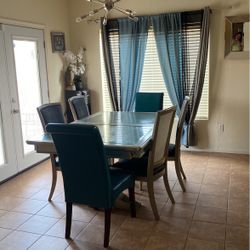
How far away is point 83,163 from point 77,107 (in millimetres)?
1651

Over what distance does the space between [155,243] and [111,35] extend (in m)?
3.44

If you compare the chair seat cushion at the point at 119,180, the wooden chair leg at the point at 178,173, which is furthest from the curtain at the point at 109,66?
the chair seat cushion at the point at 119,180

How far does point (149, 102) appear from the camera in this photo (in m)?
4.29

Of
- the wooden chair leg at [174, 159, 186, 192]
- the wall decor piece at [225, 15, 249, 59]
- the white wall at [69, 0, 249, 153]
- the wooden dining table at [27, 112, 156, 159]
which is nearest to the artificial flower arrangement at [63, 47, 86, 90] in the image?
the white wall at [69, 0, 249, 153]

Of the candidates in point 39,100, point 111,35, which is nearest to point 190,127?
point 111,35

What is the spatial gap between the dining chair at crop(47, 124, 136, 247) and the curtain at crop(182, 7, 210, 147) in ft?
7.80

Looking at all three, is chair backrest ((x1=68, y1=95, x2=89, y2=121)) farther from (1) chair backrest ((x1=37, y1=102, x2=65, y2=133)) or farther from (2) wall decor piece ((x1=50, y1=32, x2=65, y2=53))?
(2) wall decor piece ((x1=50, y1=32, x2=65, y2=53))


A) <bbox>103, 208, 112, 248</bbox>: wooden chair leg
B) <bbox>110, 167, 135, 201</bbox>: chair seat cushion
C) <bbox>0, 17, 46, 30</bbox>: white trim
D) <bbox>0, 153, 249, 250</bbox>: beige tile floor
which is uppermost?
<bbox>0, 17, 46, 30</bbox>: white trim

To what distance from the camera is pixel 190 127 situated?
4656 millimetres

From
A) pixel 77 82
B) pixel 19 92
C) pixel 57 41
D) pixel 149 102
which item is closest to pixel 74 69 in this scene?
pixel 77 82

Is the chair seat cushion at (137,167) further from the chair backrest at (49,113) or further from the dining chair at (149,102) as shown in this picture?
the dining chair at (149,102)

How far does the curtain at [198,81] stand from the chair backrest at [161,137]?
5.83 feet

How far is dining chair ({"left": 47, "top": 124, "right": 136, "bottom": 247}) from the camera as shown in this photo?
2.18m

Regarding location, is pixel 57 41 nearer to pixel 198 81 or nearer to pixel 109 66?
pixel 109 66
